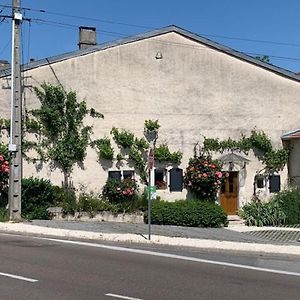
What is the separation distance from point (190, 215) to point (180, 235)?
13.0ft

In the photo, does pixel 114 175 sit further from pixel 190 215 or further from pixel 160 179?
pixel 190 215

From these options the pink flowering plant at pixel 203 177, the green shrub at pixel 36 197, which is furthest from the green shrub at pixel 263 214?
the green shrub at pixel 36 197

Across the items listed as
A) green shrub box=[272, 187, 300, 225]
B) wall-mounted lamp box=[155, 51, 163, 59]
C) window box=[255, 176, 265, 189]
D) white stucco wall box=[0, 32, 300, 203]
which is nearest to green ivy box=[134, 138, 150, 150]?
white stucco wall box=[0, 32, 300, 203]

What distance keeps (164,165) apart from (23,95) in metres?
6.52

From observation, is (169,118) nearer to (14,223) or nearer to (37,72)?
(37,72)

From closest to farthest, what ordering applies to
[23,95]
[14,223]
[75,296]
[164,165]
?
[75,296], [14,223], [23,95], [164,165]

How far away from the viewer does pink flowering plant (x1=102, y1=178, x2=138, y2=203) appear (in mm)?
22109

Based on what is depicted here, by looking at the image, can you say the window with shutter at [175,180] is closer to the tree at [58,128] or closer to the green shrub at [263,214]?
the green shrub at [263,214]

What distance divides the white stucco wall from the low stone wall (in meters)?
1.25

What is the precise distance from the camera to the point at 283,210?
2312cm

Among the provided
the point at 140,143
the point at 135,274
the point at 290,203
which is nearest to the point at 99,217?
the point at 140,143

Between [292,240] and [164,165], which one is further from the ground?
[164,165]

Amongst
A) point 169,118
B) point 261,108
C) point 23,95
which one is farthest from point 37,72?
point 261,108

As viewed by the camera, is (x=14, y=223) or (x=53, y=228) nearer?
(x=53, y=228)
